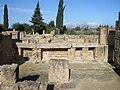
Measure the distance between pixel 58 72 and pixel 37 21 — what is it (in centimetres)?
3303

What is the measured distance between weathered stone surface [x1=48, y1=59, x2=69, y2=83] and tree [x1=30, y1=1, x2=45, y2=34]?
3153 cm

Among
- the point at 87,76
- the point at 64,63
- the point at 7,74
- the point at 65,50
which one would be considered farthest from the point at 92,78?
the point at 65,50

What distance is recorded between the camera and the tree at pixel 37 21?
4341 centimetres

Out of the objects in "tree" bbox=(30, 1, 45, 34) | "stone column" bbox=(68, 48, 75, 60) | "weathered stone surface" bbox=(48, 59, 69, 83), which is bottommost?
"weathered stone surface" bbox=(48, 59, 69, 83)

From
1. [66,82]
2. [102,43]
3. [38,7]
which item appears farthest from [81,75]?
[38,7]

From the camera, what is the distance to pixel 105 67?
16.3 meters

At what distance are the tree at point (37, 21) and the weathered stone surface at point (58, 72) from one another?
3153cm

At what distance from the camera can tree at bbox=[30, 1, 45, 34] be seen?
142ft

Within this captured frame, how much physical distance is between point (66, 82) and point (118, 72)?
176 inches

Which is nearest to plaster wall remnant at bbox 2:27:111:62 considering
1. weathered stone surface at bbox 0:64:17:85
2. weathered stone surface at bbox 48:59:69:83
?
weathered stone surface at bbox 48:59:69:83

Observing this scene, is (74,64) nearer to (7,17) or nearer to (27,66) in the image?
(27,66)

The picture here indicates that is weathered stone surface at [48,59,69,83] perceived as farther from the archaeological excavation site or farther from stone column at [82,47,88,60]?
stone column at [82,47,88,60]

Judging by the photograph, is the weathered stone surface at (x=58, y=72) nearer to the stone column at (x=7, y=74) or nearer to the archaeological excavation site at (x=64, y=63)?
the archaeological excavation site at (x=64, y=63)

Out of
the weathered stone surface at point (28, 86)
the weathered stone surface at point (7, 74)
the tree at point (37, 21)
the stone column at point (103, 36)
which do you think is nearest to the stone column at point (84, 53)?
the stone column at point (103, 36)
